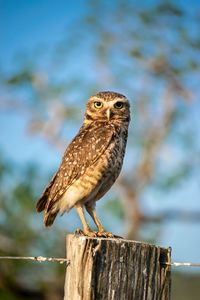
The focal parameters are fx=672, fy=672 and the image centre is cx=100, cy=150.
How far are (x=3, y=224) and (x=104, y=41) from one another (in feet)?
21.8

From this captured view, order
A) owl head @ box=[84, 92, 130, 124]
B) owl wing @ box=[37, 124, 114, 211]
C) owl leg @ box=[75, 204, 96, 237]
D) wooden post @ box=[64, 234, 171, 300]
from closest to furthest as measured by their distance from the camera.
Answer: wooden post @ box=[64, 234, 171, 300] → owl leg @ box=[75, 204, 96, 237] → owl wing @ box=[37, 124, 114, 211] → owl head @ box=[84, 92, 130, 124]

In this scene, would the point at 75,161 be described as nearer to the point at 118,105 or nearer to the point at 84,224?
the point at 84,224

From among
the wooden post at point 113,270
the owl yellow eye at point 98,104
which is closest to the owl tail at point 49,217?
the owl yellow eye at point 98,104

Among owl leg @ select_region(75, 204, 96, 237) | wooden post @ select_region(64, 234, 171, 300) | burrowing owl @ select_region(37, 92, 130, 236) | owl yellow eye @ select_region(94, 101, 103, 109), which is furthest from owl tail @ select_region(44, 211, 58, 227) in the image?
wooden post @ select_region(64, 234, 171, 300)

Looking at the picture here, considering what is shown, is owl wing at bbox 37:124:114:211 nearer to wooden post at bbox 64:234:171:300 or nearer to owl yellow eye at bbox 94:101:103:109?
owl yellow eye at bbox 94:101:103:109

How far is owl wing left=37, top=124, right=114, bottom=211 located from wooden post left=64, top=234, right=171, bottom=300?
1640 millimetres

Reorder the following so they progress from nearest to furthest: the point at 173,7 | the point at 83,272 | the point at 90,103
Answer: the point at 83,272 → the point at 90,103 → the point at 173,7

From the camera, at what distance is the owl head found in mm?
5270

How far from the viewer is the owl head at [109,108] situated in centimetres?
527

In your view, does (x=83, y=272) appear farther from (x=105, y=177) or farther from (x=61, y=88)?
(x=61, y=88)

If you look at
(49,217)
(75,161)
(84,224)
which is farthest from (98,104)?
(84,224)

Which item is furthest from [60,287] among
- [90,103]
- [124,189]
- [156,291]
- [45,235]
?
[156,291]

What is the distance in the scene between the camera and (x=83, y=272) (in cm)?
317

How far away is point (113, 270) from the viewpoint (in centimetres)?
316
